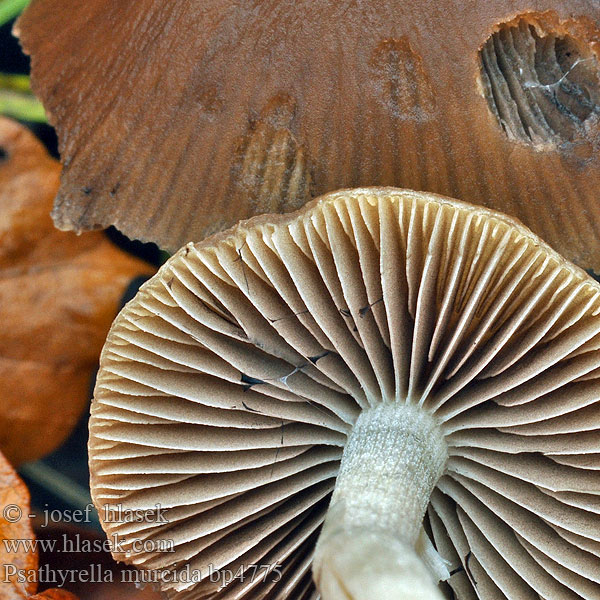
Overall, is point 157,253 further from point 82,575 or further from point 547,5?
point 547,5

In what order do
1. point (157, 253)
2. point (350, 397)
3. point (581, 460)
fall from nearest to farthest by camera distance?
1. point (581, 460)
2. point (350, 397)
3. point (157, 253)

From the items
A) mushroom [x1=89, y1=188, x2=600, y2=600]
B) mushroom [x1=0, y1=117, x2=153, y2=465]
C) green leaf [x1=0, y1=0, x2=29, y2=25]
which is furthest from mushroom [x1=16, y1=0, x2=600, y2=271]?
green leaf [x1=0, y1=0, x2=29, y2=25]

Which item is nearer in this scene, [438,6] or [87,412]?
[438,6]

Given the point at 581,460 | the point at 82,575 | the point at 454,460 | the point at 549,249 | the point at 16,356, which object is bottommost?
the point at 82,575

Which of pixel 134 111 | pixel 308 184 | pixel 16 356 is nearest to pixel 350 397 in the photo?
pixel 308 184

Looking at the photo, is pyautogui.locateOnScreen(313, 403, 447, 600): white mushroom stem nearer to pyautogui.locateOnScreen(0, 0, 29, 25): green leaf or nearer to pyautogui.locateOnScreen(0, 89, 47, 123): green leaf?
pyautogui.locateOnScreen(0, 89, 47, 123): green leaf

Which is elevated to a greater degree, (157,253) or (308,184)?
(308,184)

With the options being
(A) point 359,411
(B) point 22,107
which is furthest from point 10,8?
(A) point 359,411

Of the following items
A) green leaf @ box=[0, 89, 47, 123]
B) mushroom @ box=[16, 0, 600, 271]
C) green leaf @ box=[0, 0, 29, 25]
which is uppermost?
mushroom @ box=[16, 0, 600, 271]
